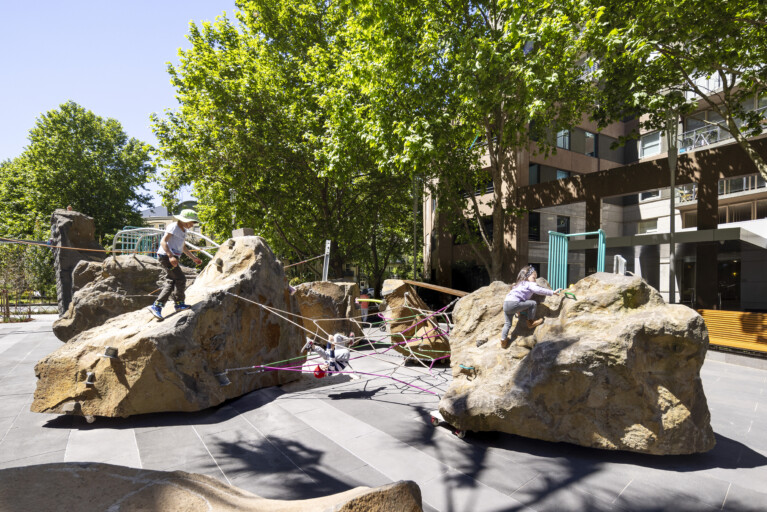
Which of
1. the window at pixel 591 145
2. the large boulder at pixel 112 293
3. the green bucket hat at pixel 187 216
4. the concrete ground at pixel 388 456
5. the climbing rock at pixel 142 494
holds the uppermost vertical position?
the window at pixel 591 145

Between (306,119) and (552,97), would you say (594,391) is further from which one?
(306,119)

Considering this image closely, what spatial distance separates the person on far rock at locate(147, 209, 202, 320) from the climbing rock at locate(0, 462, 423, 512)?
350 cm

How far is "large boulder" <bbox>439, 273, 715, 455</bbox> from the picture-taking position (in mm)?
4180

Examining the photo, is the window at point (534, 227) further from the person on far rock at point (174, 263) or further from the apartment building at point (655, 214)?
the person on far rock at point (174, 263)

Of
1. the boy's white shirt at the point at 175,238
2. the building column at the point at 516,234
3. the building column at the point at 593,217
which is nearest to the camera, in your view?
the boy's white shirt at the point at 175,238

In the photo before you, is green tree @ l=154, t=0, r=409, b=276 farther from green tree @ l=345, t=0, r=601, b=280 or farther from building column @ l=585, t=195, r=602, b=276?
building column @ l=585, t=195, r=602, b=276

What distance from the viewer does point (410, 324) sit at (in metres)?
10.2

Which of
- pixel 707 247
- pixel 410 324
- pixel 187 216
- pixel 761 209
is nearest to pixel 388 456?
pixel 187 216

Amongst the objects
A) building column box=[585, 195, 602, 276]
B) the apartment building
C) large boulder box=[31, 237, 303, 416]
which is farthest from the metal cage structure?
building column box=[585, 195, 602, 276]

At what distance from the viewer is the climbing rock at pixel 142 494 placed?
2.18 meters

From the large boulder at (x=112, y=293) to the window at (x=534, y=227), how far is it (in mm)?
16521

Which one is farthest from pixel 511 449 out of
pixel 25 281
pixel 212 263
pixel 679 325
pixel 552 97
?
pixel 25 281

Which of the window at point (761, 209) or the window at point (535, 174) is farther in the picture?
the window at point (535, 174)

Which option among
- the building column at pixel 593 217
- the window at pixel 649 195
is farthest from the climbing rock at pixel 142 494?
the window at pixel 649 195
